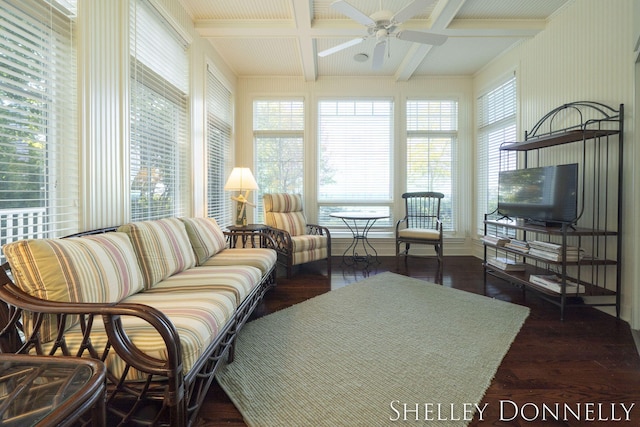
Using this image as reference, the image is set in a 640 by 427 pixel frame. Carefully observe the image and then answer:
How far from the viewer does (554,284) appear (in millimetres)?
2473

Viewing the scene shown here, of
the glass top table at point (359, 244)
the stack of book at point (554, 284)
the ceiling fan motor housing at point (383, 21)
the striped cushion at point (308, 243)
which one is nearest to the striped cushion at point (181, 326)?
the striped cushion at point (308, 243)

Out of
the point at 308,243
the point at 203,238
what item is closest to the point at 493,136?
the point at 308,243

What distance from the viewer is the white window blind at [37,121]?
135 cm

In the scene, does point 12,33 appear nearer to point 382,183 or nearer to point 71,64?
point 71,64

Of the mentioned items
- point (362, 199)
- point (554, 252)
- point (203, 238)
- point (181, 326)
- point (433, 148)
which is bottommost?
point (181, 326)

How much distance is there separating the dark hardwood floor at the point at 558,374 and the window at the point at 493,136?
1.90 metres

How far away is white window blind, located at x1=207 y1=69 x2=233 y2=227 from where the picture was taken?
371 centimetres

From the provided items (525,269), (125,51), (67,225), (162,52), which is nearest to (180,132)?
(162,52)

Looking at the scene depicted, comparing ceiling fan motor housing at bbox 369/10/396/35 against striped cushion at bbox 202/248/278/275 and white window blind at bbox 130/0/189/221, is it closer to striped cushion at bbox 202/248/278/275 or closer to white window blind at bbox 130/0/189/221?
white window blind at bbox 130/0/189/221

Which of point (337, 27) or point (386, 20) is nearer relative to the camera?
point (386, 20)

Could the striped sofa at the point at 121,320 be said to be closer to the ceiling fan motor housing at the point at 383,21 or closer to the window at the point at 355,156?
the ceiling fan motor housing at the point at 383,21

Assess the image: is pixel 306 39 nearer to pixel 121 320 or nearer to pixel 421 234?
pixel 421 234

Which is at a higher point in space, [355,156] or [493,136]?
[493,136]

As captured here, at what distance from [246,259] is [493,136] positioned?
398cm
